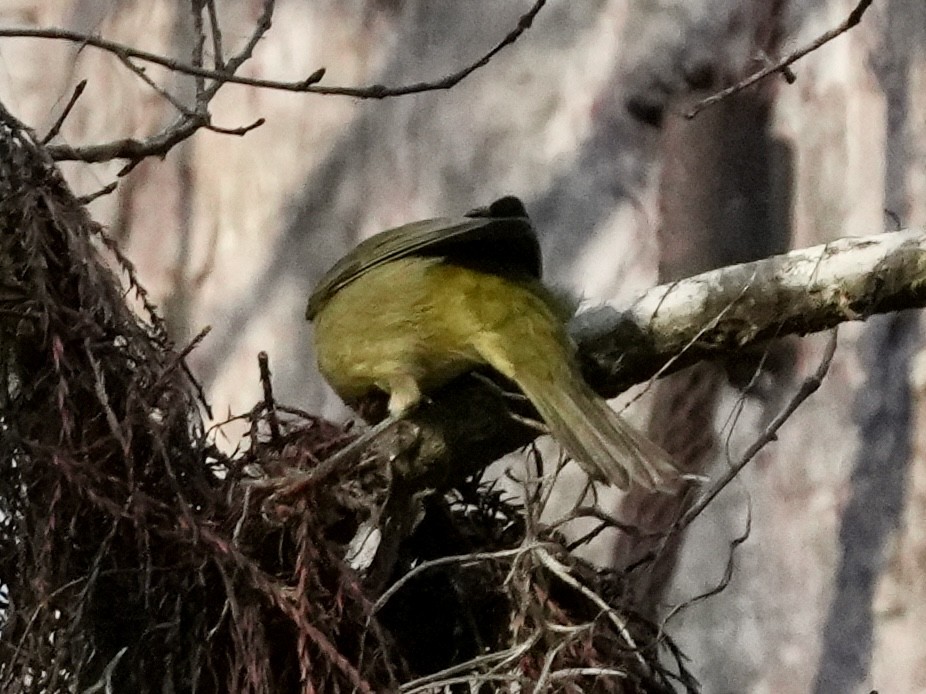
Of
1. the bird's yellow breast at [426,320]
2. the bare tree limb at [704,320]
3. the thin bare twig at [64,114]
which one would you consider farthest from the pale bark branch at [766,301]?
the thin bare twig at [64,114]

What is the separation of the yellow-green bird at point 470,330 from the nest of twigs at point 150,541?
112 millimetres

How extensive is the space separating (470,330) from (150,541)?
0.43 meters

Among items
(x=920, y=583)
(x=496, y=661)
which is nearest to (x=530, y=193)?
(x=920, y=583)

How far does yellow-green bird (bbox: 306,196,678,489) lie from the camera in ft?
4.08

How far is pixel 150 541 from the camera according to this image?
1.14 m

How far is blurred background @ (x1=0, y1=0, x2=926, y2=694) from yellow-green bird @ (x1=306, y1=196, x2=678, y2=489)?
0.45 metres

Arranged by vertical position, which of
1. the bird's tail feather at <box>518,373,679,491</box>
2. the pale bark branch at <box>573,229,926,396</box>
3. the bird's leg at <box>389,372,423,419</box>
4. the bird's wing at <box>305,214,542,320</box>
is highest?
the bird's wing at <box>305,214,542,320</box>

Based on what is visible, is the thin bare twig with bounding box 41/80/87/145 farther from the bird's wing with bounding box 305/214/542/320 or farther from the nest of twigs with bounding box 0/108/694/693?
the bird's wing with bounding box 305/214/542/320

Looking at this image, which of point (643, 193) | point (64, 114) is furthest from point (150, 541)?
point (643, 193)

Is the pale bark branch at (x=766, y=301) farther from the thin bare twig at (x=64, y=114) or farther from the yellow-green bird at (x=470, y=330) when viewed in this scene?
the thin bare twig at (x=64, y=114)

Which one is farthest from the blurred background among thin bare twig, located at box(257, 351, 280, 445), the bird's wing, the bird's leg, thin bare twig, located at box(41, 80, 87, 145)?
thin bare twig, located at box(41, 80, 87, 145)

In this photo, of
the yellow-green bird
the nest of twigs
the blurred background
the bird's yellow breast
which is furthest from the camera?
the blurred background

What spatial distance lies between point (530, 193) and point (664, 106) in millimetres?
316

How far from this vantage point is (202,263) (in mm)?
2736
